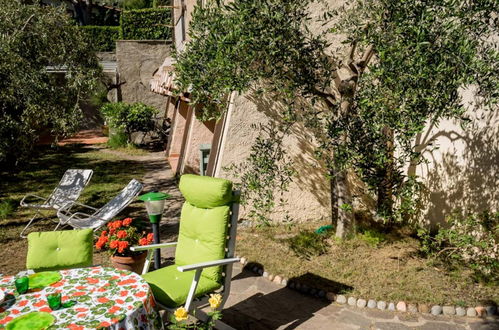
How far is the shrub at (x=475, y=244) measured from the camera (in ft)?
19.2

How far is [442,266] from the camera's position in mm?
6367

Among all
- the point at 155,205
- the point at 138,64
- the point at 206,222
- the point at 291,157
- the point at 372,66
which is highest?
the point at 138,64

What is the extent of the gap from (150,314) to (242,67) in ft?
11.2

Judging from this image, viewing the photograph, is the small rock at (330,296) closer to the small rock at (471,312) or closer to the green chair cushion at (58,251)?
the small rock at (471,312)

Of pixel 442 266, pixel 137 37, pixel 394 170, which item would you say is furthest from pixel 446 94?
pixel 137 37

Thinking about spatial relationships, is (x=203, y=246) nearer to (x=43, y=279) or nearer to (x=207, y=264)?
(x=207, y=264)

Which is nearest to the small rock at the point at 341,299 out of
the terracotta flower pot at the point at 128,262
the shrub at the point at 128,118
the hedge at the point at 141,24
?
the terracotta flower pot at the point at 128,262

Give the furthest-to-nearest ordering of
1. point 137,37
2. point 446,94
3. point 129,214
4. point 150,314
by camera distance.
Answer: point 137,37 → point 129,214 → point 446,94 → point 150,314

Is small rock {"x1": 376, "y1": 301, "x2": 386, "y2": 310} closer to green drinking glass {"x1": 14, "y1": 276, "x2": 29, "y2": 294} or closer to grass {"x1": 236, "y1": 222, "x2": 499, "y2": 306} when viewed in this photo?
grass {"x1": 236, "y1": 222, "x2": 499, "y2": 306}

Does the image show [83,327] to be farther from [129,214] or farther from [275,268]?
[129,214]

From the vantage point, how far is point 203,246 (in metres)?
4.98

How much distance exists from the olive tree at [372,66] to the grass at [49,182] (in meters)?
3.70

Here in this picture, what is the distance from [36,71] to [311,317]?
5979 millimetres

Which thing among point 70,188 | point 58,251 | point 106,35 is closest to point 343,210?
point 58,251
